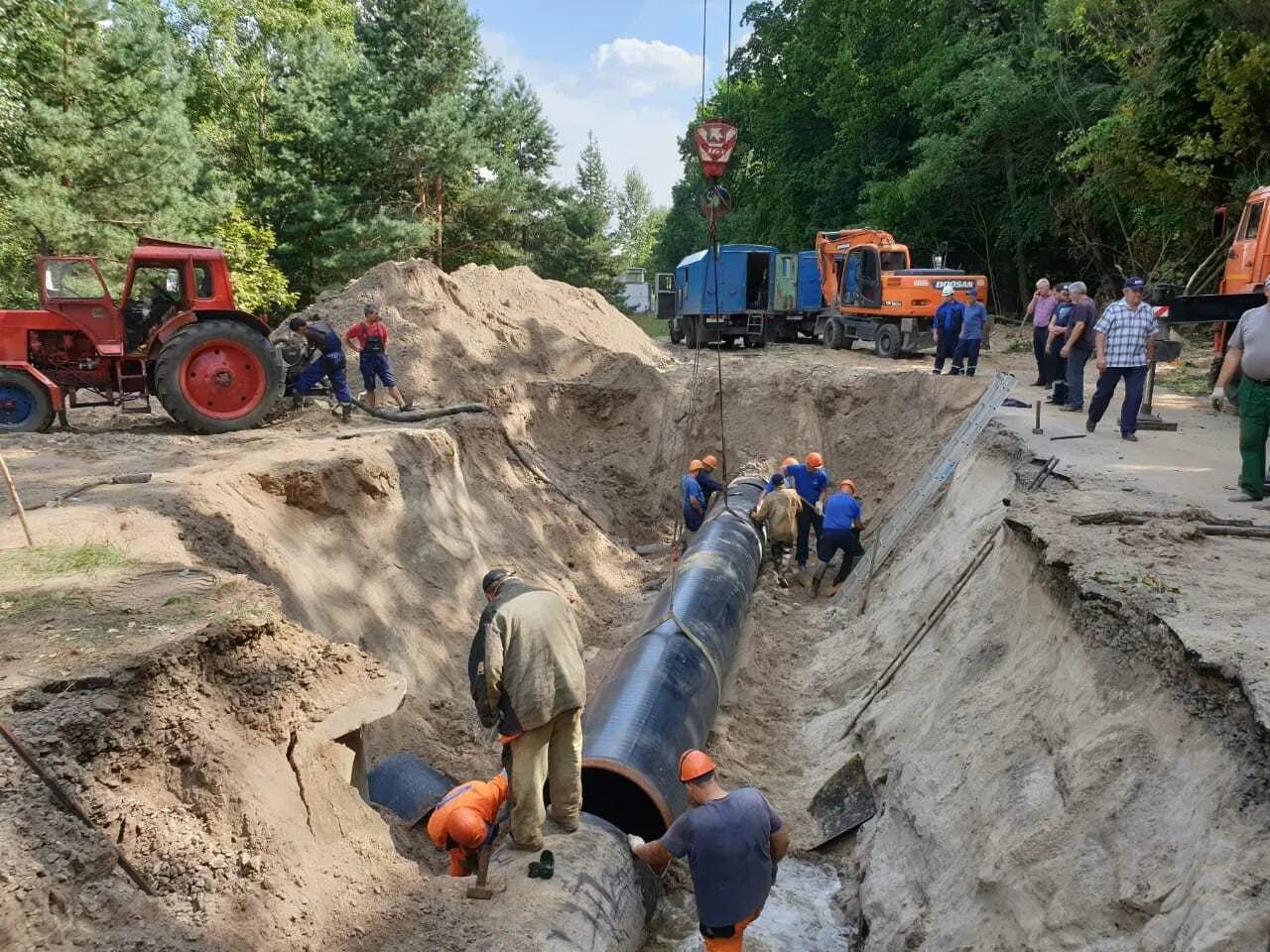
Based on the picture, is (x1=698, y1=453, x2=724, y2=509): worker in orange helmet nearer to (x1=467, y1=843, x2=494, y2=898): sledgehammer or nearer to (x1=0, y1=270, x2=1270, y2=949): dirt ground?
(x1=0, y1=270, x2=1270, y2=949): dirt ground

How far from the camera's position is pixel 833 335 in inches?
889

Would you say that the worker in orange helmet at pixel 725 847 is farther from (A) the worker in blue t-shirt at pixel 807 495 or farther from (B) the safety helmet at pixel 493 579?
(A) the worker in blue t-shirt at pixel 807 495

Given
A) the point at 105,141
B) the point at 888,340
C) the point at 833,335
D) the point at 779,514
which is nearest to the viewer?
the point at 779,514

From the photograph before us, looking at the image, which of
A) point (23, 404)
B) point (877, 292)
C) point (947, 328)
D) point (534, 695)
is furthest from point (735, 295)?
point (534, 695)

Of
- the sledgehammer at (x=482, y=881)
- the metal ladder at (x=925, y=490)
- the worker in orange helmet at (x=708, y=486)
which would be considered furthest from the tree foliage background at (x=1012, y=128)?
the sledgehammer at (x=482, y=881)

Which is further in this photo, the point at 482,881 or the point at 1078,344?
the point at 1078,344

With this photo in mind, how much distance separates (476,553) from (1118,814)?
739 centimetres

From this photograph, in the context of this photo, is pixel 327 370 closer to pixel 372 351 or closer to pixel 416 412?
pixel 372 351

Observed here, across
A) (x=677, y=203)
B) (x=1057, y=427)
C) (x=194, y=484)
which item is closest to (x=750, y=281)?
(x=1057, y=427)

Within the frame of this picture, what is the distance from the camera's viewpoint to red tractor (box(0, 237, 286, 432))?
1002 centimetres

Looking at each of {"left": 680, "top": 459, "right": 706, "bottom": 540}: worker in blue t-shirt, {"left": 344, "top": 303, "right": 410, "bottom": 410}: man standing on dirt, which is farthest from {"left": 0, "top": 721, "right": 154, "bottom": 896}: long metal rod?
{"left": 680, "top": 459, "right": 706, "bottom": 540}: worker in blue t-shirt

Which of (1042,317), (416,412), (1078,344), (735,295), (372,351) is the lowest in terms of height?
(416,412)

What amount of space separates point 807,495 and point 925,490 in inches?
70.9

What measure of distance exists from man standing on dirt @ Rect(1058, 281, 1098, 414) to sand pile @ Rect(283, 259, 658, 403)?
7.79 m
